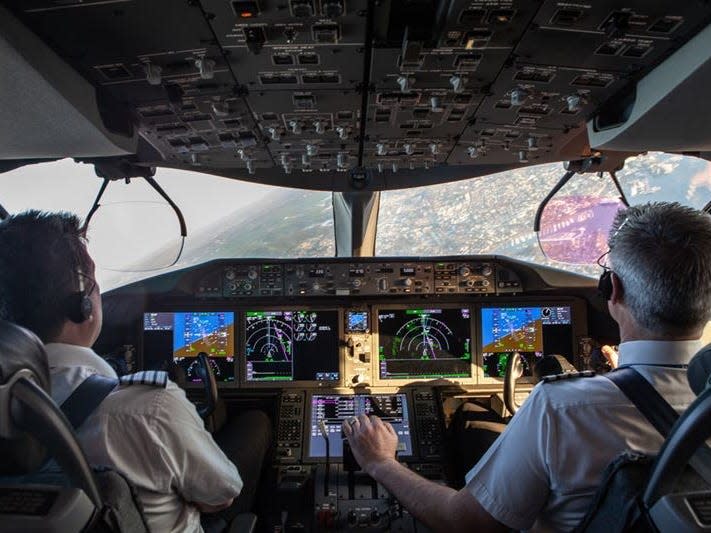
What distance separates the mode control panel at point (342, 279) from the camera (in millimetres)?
3184

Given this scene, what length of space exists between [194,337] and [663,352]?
2.71 m

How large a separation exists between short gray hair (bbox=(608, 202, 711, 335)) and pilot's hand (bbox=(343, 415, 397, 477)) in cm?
90

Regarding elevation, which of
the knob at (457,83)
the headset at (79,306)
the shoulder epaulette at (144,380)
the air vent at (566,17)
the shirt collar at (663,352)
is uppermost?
the air vent at (566,17)

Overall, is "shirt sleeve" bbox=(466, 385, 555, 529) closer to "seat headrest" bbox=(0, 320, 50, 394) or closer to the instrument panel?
"seat headrest" bbox=(0, 320, 50, 394)

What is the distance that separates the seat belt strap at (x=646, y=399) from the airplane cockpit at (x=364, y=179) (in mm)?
902

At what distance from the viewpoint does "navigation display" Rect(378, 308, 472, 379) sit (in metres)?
3.25

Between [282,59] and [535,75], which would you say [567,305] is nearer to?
[535,75]

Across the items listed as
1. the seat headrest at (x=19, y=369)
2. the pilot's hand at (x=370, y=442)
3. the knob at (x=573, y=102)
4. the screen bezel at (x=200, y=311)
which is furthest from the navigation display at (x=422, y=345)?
the seat headrest at (x=19, y=369)

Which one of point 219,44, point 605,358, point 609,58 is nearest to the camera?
point 219,44

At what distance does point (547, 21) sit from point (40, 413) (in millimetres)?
1430

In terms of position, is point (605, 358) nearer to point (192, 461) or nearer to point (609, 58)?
point (609, 58)

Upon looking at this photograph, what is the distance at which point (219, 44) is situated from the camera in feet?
4.96

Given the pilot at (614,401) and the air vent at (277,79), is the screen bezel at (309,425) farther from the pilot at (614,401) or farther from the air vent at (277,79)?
the air vent at (277,79)

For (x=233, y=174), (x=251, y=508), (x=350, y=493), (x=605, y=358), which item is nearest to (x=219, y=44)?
(x=233, y=174)
